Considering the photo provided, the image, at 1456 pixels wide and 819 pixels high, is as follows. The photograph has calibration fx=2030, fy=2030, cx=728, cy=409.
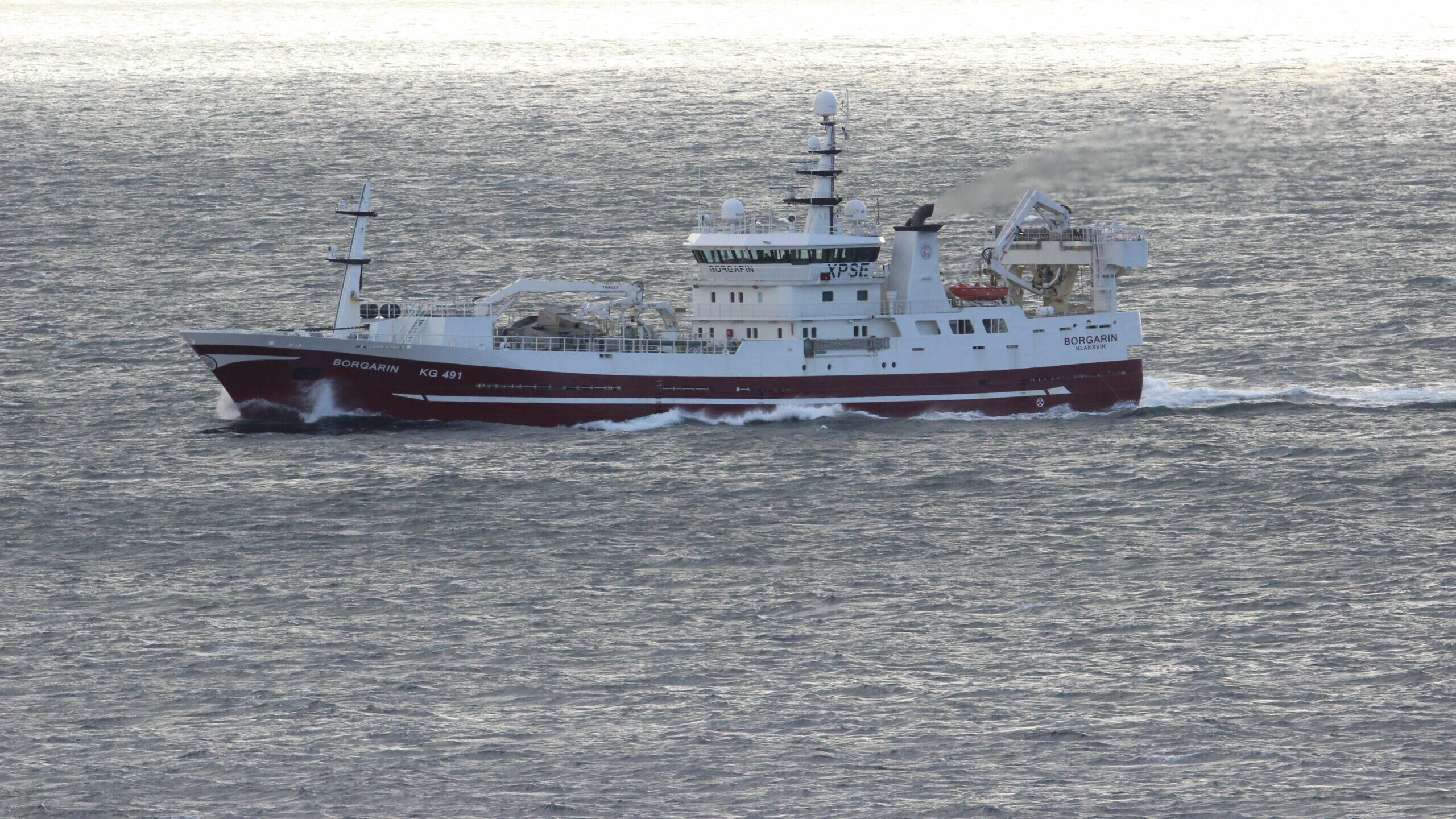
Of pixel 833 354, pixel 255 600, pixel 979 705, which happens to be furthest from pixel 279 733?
pixel 833 354

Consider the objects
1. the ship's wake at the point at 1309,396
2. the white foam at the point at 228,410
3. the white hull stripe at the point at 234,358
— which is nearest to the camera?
the white hull stripe at the point at 234,358

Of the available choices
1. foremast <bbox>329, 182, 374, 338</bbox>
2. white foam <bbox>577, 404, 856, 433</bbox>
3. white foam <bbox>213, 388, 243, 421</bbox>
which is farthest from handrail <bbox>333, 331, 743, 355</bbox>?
white foam <bbox>213, 388, 243, 421</bbox>

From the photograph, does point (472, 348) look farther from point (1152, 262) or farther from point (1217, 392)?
point (1152, 262)

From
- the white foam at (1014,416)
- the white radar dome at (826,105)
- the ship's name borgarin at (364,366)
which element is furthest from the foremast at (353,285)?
the white foam at (1014,416)

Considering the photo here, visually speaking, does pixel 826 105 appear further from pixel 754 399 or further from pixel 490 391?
pixel 490 391

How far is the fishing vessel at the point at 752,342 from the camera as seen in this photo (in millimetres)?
75562

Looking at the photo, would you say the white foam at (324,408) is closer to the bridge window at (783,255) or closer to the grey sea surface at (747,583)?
the grey sea surface at (747,583)

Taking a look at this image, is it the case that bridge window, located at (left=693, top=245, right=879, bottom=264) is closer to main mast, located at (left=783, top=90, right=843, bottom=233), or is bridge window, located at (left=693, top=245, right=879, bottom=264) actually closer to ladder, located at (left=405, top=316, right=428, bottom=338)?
main mast, located at (left=783, top=90, right=843, bottom=233)

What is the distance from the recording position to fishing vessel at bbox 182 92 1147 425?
75.6 m

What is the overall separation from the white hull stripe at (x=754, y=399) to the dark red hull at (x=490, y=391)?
42mm

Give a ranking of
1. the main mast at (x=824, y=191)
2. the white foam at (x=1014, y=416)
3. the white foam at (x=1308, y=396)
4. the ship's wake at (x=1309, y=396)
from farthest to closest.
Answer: the main mast at (x=824, y=191)
the white foam at (x=1014, y=416)
the white foam at (x=1308, y=396)
the ship's wake at (x=1309, y=396)

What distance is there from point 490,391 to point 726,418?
8967 millimetres

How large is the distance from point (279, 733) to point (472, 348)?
101 feet

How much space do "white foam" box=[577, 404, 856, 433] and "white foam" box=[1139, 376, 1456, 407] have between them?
12708mm
